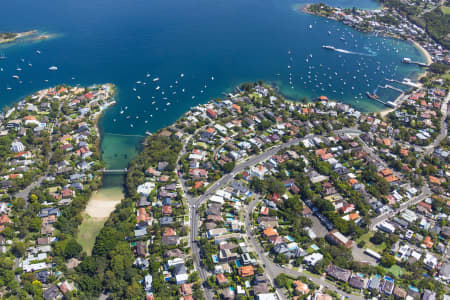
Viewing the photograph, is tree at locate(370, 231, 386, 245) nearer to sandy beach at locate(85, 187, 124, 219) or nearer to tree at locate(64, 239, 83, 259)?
sandy beach at locate(85, 187, 124, 219)

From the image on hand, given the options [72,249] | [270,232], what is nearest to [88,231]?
[72,249]

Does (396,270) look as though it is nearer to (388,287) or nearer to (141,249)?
(388,287)

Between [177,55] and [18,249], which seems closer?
[18,249]

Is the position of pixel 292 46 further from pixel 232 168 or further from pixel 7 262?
pixel 7 262

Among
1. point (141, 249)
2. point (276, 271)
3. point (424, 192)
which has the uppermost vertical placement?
point (424, 192)

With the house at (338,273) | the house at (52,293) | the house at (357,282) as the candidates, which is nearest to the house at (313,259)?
the house at (338,273)

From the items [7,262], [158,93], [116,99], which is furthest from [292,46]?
[7,262]

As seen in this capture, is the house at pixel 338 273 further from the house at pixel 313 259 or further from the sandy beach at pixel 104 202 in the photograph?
the sandy beach at pixel 104 202
